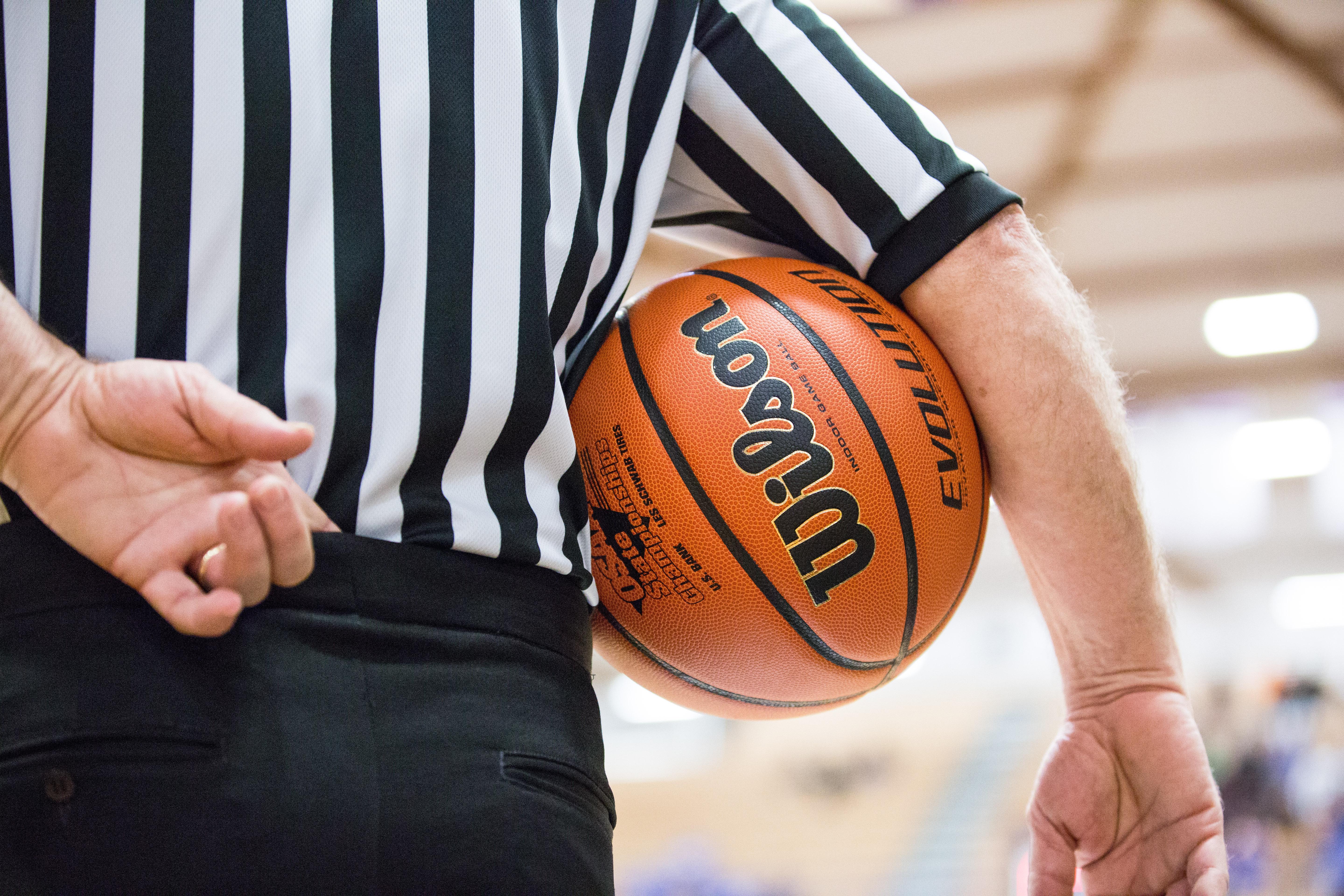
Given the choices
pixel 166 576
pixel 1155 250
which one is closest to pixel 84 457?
pixel 166 576

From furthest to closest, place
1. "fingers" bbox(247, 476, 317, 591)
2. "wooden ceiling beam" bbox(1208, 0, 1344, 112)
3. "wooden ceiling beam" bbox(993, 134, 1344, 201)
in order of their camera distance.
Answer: "wooden ceiling beam" bbox(993, 134, 1344, 201)
"wooden ceiling beam" bbox(1208, 0, 1344, 112)
"fingers" bbox(247, 476, 317, 591)

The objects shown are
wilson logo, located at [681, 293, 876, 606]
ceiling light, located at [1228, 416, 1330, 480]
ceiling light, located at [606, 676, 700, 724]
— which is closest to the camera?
wilson logo, located at [681, 293, 876, 606]

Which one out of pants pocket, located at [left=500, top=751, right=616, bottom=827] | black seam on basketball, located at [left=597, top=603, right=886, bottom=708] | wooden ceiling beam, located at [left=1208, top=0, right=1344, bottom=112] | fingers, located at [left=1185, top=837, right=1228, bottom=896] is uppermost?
wooden ceiling beam, located at [left=1208, top=0, right=1344, bottom=112]

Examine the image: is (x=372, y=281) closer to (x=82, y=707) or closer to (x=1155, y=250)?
(x=82, y=707)

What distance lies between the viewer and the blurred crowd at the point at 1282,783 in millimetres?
8188

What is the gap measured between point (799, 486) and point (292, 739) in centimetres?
55

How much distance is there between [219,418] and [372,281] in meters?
0.22

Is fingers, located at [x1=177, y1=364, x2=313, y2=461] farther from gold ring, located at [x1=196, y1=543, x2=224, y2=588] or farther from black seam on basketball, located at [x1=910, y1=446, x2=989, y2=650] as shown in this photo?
black seam on basketball, located at [x1=910, y1=446, x2=989, y2=650]

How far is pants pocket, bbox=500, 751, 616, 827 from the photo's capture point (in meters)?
0.86

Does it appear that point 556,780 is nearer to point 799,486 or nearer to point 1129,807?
point 799,486

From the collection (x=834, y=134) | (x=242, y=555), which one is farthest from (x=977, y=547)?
(x=242, y=555)

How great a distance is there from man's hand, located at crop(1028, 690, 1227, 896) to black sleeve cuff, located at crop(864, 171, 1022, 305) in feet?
1.82

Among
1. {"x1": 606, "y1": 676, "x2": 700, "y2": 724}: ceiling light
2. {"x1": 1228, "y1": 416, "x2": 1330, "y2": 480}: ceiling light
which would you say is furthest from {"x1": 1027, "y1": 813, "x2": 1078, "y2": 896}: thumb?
{"x1": 606, "y1": 676, "x2": 700, "y2": 724}: ceiling light

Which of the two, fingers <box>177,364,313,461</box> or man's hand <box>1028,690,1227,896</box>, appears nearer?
fingers <box>177,364,313,461</box>
